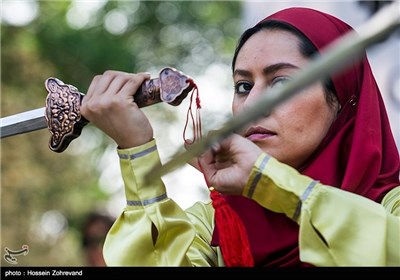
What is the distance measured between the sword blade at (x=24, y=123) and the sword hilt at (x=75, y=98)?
65 mm

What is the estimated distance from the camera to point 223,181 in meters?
2.04

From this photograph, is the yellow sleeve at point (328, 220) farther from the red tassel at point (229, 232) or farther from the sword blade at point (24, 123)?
the sword blade at point (24, 123)

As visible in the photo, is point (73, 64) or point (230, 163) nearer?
point (230, 163)

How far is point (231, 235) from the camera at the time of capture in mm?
2248

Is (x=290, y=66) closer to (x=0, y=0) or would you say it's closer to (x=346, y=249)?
(x=346, y=249)

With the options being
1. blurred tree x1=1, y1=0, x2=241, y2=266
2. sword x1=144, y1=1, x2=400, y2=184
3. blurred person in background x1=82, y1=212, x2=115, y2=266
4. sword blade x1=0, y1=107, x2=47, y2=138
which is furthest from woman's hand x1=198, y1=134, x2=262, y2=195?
blurred tree x1=1, y1=0, x2=241, y2=266

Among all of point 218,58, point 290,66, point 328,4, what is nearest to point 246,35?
point 290,66

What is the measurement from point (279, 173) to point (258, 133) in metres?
0.25

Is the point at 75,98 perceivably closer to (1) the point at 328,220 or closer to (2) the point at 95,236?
(1) the point at 328,220

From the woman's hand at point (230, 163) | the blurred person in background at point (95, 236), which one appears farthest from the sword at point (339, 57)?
the blurred person in background at point (95, 236)

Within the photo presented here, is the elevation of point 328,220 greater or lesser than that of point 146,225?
greater

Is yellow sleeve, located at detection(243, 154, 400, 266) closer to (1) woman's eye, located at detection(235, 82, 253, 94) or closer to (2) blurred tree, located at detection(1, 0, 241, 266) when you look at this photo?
(1) woman's eye, located at detection(235, 82, 253, 94)

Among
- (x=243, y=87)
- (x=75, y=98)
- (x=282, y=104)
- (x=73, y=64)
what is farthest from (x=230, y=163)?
(x=73, y=64)

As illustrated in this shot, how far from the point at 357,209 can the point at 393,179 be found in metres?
0.36
